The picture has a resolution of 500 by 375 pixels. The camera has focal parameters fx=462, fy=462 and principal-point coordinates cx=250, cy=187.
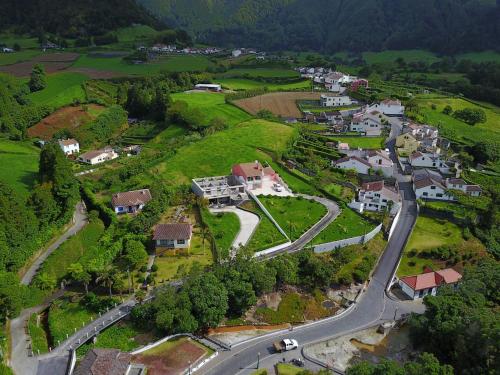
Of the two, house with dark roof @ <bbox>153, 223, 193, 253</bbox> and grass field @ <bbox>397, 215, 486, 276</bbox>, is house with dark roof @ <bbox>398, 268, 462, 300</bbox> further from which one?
house with dark roof @ <bbox>153, 223, 193, 253</bbox>

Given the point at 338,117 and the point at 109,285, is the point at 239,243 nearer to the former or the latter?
the point at 109,285

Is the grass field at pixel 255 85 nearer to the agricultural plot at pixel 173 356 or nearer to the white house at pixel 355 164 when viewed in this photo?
the white house at pixel 355 164

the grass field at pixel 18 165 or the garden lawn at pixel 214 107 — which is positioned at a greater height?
the garden lawn at pixel 214 107

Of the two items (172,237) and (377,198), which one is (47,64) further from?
(377,198)

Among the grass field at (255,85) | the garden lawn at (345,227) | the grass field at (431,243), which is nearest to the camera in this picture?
the grass field at (431,243)

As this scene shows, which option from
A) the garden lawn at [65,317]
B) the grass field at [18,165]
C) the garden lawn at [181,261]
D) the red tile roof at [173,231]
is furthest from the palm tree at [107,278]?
the grass field at [18,165]

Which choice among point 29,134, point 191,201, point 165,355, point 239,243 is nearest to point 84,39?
point 29,134

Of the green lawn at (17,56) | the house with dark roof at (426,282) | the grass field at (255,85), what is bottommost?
the house with dark roof at (426,282)
